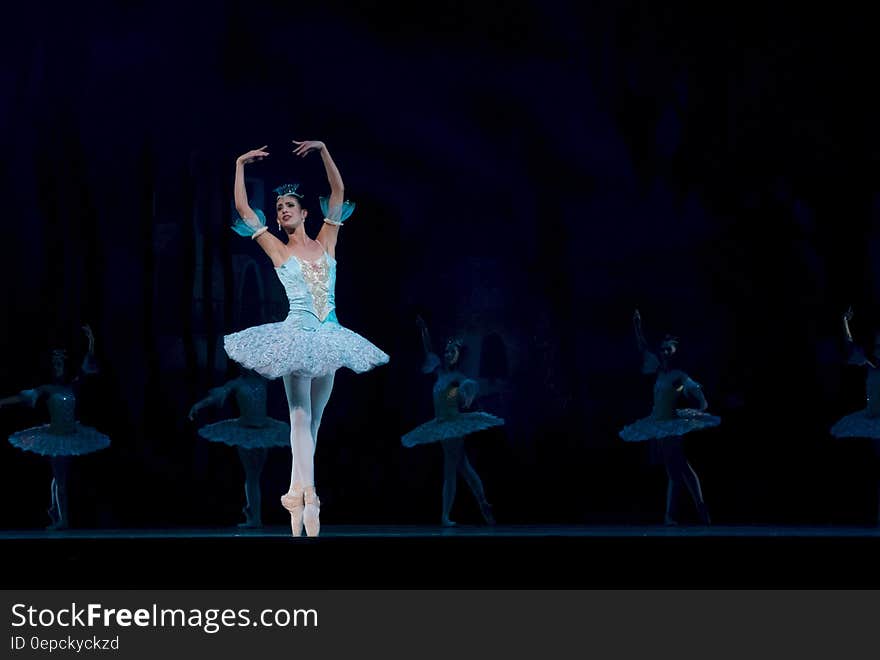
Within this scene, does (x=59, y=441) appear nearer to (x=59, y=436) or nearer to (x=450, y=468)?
(x=59, y=436)

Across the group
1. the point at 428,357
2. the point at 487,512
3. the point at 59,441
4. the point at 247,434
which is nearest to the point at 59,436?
the point at 59,441

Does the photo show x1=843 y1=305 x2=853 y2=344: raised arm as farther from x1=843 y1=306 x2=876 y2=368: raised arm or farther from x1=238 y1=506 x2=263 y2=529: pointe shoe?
x1=238 y1=506 x2=263 y2=529: pointe shoe

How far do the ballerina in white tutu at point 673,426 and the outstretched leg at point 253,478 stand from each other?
235 centimetres

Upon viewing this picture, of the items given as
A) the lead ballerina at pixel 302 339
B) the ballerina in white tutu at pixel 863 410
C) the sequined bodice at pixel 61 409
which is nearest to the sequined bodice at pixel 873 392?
the ballerina in white tutu at pixel 863 410

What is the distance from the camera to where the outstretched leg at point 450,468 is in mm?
8711

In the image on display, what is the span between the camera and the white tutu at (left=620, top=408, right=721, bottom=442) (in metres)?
8.51

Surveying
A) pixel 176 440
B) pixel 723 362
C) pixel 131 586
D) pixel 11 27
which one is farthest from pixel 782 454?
pixel 11 27

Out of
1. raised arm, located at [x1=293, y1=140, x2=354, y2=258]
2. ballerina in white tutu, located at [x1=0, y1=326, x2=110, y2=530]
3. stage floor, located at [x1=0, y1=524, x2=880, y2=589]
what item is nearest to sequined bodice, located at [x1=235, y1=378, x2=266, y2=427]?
ballerina in white tutu, located at [x1=0, y1=326, x2=110, y2=530]

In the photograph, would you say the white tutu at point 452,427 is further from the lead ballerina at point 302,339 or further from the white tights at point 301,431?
the white tights at point 301,431

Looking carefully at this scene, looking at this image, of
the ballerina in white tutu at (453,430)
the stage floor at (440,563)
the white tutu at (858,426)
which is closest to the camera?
the stage floor at (440,563)

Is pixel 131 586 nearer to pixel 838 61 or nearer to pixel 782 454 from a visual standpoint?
pixel 782 454

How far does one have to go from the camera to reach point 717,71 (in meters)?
9.51

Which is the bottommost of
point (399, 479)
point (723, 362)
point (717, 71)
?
point (399, 479)

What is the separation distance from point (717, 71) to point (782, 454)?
2688mm
